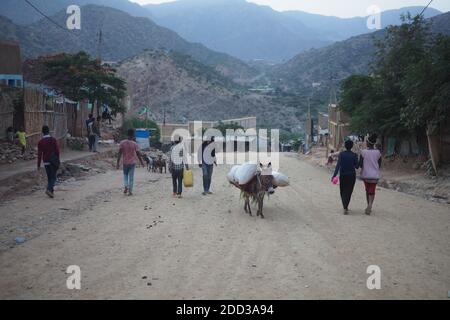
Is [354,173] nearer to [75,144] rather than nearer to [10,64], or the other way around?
[75,144]

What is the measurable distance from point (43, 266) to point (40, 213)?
4553mm

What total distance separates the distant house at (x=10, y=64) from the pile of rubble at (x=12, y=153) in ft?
48.8

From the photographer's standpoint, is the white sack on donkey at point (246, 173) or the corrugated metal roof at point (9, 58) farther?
the corrugated metal roof at point (9, 58)

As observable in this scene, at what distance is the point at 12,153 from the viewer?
20484 millimetres

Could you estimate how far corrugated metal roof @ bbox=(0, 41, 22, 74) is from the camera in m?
35.3

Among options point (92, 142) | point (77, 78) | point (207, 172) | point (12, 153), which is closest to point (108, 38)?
point (77, 78)

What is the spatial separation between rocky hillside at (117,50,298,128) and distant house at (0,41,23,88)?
31513 mm

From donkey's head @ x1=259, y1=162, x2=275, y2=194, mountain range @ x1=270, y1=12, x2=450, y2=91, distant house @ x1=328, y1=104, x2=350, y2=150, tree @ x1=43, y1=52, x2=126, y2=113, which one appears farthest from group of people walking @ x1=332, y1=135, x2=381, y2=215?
mountain range @ x1=270, y1=12, x2=450, y2=91

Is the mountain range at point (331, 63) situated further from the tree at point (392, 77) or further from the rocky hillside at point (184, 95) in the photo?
the tree at point (392, 77)

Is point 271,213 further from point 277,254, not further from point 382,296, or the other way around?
point 382,296

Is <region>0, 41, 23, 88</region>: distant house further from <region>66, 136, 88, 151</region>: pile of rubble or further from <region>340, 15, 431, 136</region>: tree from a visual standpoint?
<region>340, 15, 431, 136</region>: tree

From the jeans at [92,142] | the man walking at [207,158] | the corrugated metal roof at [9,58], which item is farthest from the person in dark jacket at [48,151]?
the corrugated metal roof at [9,58]

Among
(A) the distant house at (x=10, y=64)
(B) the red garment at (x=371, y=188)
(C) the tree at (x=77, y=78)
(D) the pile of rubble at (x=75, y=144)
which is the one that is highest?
(A) the distant house at (x=10, y=64)

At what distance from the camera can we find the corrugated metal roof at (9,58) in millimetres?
35281
